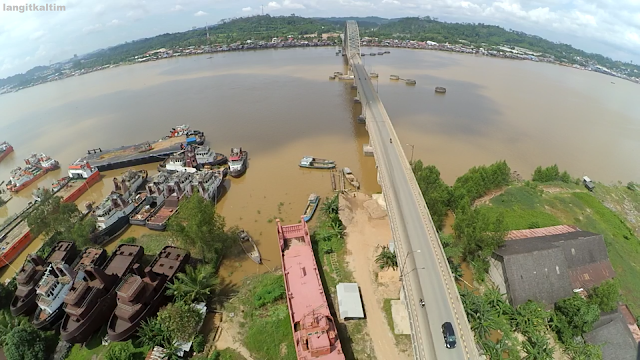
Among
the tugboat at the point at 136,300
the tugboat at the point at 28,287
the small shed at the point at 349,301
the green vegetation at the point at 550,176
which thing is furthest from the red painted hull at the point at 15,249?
the green vegetation at the point at 550,176

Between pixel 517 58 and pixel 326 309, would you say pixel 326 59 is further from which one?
pixel 326 309

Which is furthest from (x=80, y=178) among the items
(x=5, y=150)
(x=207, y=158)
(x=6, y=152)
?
(x=5, y=150)

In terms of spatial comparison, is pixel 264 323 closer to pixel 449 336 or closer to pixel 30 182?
pixel 449 336

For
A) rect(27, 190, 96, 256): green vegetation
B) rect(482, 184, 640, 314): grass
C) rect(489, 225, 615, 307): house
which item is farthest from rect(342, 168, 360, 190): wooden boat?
rect(27, 190, 96, 256): green vegetation

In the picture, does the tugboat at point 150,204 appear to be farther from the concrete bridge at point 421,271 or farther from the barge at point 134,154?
the concrete bridge at point 421,271

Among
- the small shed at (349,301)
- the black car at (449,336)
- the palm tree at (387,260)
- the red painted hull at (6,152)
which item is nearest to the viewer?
the black car at (449,336)

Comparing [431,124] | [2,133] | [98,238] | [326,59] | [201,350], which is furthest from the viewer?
[326,59]

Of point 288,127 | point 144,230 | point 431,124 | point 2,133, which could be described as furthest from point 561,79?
point 2,133

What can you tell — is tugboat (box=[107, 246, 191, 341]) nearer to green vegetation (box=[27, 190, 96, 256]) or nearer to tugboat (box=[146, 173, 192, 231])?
tugboat (box=[146, 173, 192, 231])

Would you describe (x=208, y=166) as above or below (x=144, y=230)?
above
